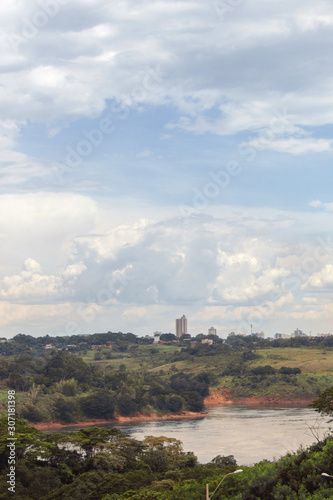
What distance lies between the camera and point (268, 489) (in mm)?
36406

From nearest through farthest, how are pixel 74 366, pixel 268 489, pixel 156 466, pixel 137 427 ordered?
1. pixel 268 489
2. pixel 156 466
3. pixel 137 427
4. pixel 74 366

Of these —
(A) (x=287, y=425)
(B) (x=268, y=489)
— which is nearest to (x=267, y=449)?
(A) (x=287, y=425)

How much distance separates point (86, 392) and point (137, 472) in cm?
12251

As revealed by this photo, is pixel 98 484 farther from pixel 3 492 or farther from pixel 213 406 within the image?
pixel 213 406

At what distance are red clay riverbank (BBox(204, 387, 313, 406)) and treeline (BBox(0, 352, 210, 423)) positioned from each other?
3.87m

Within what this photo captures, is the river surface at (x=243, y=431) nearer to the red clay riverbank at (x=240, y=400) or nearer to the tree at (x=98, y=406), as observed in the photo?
A: the tree at (x=98, y=406)

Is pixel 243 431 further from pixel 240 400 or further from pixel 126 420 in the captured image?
pixel 240 400

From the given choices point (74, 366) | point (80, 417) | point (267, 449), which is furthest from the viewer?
point (74, 366)

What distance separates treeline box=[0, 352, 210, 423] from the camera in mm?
151013

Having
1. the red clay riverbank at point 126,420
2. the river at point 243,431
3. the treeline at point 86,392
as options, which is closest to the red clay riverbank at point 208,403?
the red clay riverbank at point 126,420

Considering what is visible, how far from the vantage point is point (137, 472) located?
5394 cm

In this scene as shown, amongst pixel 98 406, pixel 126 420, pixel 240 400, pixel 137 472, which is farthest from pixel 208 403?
pixel 137 472

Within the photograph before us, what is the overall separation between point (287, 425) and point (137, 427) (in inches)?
1463

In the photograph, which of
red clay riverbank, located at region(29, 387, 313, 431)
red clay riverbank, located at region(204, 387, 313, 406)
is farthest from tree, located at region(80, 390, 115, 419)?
red clay riverbank, located at region(204, 387, 313, 406)
